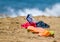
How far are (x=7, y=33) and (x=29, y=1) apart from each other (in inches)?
379

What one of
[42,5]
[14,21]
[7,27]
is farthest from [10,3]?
[7,27]

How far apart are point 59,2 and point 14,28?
8563mm

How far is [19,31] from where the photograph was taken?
13.3 m

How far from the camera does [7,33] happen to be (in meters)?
13.0

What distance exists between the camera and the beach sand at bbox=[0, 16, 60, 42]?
12.2 meters

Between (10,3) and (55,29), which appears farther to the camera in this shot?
(10,3)

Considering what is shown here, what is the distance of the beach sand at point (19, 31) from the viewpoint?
479 inches

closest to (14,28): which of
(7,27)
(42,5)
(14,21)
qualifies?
(7,27)

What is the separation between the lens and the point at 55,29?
14.0m

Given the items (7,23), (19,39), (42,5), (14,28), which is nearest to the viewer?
(19,39)

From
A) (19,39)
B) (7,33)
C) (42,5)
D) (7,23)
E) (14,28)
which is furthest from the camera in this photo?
(42,5)

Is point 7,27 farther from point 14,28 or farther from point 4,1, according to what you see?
point 4,1

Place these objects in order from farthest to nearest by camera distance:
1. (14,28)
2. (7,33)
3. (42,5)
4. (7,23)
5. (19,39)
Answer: (42,5) → (7,23) → (14,28) → (7,33) → (19,39)

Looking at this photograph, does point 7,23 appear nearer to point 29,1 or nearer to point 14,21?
point 14,21
